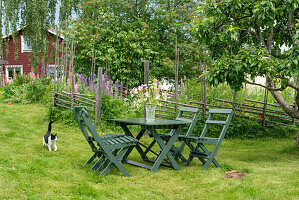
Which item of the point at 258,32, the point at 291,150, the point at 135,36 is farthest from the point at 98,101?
the point at 135,36

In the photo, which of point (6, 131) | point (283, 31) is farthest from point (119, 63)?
point (283, 31)

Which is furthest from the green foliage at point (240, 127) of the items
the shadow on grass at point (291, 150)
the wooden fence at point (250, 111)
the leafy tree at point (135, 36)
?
the leafy tree at point (135, 36)

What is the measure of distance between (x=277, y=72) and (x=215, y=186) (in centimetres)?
227

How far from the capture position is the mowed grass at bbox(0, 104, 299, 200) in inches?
145

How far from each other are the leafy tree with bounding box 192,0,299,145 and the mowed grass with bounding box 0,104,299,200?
1.37m

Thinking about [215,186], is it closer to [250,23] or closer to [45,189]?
[45,189]

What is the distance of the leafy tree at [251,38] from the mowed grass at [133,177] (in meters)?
1.37

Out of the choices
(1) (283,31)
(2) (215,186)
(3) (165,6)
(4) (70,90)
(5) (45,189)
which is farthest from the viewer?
(3) (165,6)

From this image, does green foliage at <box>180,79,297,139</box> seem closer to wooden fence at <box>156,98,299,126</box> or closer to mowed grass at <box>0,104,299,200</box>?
wooden fence at <box>156,98,299,126</box>

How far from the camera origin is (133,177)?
14.7 feet

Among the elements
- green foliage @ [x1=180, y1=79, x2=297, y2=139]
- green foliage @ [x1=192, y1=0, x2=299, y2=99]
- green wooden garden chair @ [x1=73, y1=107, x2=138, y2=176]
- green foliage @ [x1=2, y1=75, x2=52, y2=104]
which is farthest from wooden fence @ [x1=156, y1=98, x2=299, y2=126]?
green foliage @ [x1=2, y1=75, x2=52, y2=104]

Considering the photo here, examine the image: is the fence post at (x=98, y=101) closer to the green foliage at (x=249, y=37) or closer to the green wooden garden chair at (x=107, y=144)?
the green foliage at (x=249, y=37)

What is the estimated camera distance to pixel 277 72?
527cm

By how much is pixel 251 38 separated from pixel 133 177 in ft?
12.2
